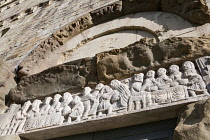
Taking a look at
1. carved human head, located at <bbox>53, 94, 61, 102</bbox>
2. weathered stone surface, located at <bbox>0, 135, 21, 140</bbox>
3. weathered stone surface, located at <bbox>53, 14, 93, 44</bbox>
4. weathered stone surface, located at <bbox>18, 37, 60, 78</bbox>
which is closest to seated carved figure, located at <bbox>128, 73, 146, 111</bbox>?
carved human head, located at <bbox>53, 94, 61, 102</bbox>

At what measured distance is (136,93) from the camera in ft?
8.55

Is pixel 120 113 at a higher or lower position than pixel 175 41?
lower

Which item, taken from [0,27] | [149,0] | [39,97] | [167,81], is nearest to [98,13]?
[149,0]

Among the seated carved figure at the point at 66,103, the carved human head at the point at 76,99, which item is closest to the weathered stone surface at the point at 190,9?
the carved human head at the point at 76,99

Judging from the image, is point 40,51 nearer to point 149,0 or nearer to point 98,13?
point 98,13

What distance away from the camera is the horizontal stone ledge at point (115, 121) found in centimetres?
233

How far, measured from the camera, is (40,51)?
14.4 ft

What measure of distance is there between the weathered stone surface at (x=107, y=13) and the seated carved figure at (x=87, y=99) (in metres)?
1.97

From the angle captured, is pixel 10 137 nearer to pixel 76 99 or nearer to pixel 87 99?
pixel 76 99

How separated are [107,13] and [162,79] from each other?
240 centimetres

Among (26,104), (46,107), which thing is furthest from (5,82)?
(46,107)

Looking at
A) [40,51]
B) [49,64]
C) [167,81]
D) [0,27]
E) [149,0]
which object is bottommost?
[167,81]

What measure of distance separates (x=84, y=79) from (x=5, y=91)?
1367 mm

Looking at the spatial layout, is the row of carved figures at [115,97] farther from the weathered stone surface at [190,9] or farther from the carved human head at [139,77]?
the weathered stone surface at [190,9]
